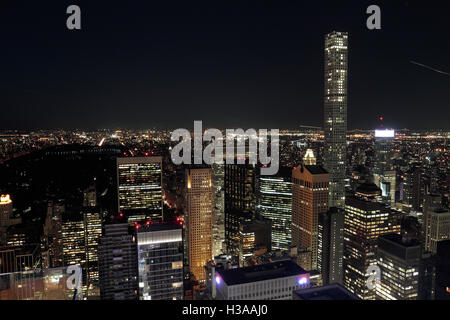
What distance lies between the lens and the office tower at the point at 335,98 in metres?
26.0

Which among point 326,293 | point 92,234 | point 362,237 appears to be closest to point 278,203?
point 362,237

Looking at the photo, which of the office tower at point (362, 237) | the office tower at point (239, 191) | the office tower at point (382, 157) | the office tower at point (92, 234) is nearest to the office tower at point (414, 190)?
the office tower at point (382, 157)

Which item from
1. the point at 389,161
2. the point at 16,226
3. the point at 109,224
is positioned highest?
the point at 389,161

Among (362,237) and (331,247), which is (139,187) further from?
(362,237)

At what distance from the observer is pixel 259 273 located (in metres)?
8.48

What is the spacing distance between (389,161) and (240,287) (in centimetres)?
2210

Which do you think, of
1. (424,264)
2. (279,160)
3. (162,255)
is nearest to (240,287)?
(162,255)

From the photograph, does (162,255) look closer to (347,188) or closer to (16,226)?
(16,226)

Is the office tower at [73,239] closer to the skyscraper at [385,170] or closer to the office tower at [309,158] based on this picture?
the office tower at [309,158]

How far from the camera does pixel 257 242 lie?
60.9ft

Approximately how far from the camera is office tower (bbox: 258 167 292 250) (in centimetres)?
2188

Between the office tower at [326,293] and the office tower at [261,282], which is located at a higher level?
the office tower at [326,293]

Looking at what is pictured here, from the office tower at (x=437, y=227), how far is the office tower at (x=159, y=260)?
1418 cm

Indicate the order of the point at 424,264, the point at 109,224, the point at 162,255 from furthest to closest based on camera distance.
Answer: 1. the point at 109,224
2. the point at 424,264
3. the point at 162,255
